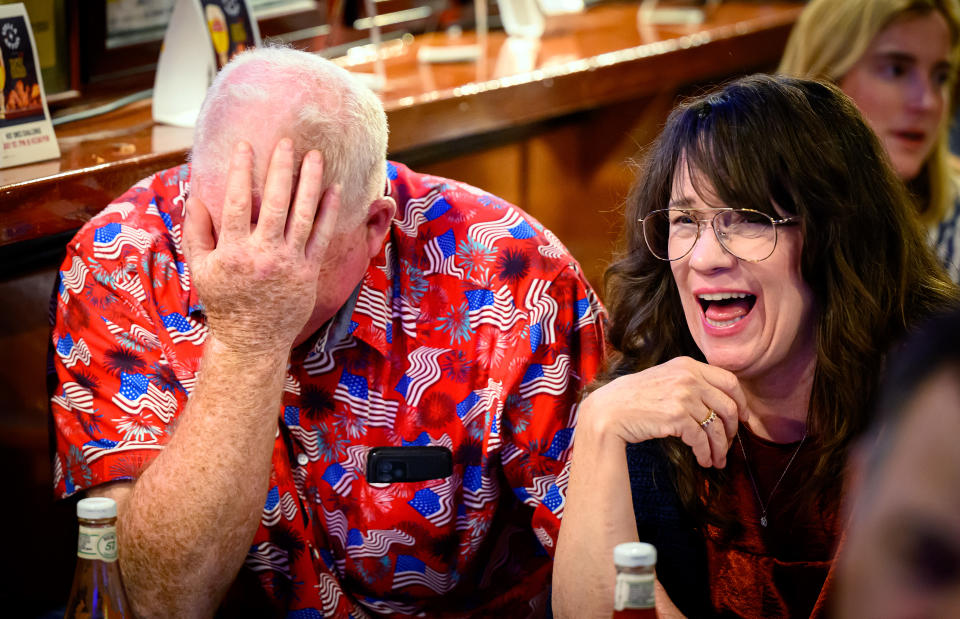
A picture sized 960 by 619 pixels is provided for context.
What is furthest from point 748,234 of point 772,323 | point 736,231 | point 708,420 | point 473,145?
point 473,145

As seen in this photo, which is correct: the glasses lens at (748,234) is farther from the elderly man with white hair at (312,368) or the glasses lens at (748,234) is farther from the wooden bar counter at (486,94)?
the wooden bar counter at (486,94)

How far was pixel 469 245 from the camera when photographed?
5.55 ft

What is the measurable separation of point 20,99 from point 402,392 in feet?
2.88

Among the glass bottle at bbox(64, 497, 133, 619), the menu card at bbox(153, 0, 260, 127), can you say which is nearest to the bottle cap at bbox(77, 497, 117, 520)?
the glass bottle at bbox(64, 497, 133, 619)

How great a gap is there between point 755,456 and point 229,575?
74 cm

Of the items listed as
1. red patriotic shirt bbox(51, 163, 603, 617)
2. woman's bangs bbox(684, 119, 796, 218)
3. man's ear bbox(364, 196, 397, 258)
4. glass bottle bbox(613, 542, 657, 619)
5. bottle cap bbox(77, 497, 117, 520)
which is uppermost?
woman's bangs bbox(684, 119, 796, 218)

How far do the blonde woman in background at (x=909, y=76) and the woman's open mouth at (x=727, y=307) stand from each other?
1.41m

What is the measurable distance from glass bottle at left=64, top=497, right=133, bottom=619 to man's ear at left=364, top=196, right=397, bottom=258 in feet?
2.07

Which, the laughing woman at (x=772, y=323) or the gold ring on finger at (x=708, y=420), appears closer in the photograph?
the gold ring on finger at (x=708, y=420)

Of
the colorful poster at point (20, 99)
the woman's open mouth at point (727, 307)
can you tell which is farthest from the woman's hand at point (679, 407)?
the colorful poster at point (20, 99)

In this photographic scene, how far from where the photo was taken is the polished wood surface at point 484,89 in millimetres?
1783

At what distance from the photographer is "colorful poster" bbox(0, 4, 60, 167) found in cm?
183

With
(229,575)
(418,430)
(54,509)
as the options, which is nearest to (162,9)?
(54,509)

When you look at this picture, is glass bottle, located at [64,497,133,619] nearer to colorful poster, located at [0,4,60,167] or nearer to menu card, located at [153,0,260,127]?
colorful poster, located at [0,4,60,167]
